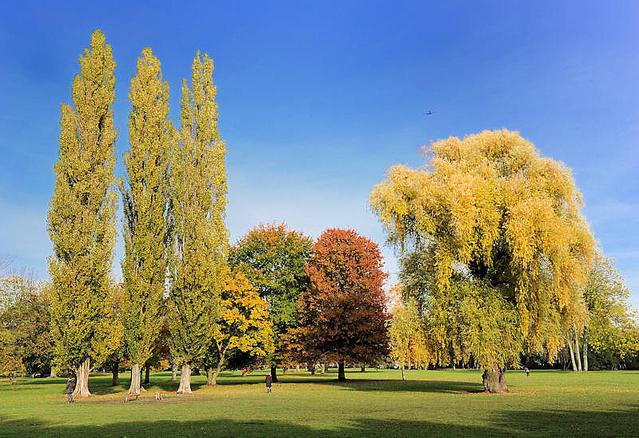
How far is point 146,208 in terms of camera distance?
40.8m

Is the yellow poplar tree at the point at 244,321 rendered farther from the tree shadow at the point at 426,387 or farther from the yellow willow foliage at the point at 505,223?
the yellow willow foliage at the point at 505,223

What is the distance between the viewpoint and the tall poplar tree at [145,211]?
39.2 metres

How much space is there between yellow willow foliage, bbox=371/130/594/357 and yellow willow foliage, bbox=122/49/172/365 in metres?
18.3

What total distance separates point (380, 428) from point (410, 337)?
16.0 metres

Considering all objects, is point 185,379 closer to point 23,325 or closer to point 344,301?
point 344,301

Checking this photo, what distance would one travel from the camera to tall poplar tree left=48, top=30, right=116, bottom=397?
3856cm

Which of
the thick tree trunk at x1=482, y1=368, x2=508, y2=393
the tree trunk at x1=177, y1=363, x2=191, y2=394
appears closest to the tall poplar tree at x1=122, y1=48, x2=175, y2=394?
the tree trunk at x1=177, y1=363, x2=191, y2=394

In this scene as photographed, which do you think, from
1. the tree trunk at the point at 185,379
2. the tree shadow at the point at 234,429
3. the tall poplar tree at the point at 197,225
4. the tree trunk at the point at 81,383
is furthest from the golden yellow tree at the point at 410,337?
the tree trunk at the point at 81,383

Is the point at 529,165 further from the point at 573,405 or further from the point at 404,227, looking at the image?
the point at 573,405

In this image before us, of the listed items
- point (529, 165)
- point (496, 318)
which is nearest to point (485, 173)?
point (529, 165)

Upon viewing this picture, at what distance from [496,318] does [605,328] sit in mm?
55071

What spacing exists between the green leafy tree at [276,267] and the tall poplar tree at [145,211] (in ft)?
49.1

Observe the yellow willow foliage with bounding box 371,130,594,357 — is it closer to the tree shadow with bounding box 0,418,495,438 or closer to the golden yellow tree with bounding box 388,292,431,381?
the golden yellow tree with bounding box 388,292,431,381

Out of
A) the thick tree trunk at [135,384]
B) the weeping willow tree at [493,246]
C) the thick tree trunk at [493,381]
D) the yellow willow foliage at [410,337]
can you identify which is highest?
the weeping willow tree at [493,246]
